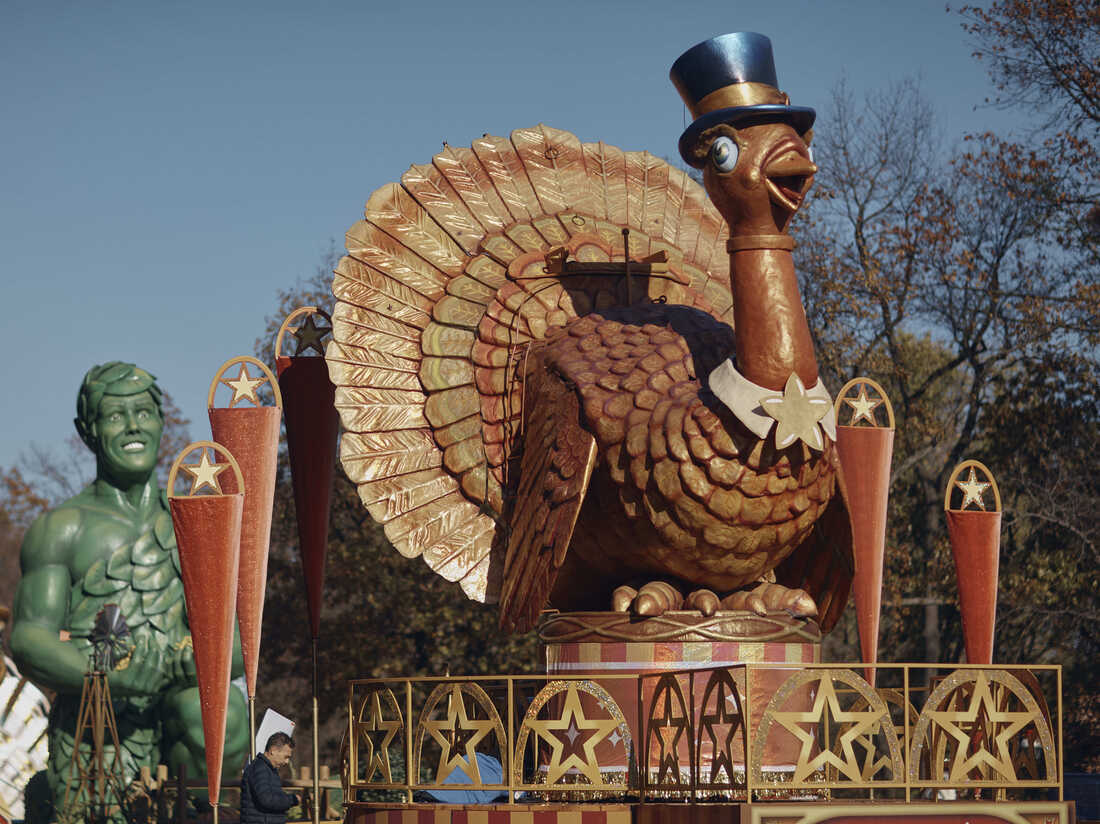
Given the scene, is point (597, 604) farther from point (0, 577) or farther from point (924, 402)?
point (0, 577)

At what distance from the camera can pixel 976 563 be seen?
31.4 feet

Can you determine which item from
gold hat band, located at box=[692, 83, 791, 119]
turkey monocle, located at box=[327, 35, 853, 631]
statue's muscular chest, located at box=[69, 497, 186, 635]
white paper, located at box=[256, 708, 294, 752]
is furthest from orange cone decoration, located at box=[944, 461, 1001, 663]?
statue's muscular chest, located at box=[69, 497, 186, 635]

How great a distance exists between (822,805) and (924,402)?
15286 mm

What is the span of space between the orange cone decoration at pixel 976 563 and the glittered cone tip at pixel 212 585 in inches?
172

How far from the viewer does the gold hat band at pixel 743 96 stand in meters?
8.42

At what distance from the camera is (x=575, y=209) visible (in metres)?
10.6

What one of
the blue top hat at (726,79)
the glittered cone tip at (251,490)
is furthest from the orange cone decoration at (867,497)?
the glittered cone tip at (251,490)

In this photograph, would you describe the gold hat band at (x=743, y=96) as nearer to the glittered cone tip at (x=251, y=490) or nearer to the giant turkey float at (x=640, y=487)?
the giant turkey float at (x=640, y=487)

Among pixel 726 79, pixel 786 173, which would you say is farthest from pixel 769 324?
pixel 726 79

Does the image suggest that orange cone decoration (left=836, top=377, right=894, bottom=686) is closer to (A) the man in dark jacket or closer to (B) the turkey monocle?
(B) the turkey monocle

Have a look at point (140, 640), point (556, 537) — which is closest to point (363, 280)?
point (556, 537)

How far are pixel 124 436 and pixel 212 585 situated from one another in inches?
399

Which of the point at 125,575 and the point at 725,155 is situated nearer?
the point at 725,155

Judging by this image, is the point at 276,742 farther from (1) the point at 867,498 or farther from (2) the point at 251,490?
(1) the point at 867,498
